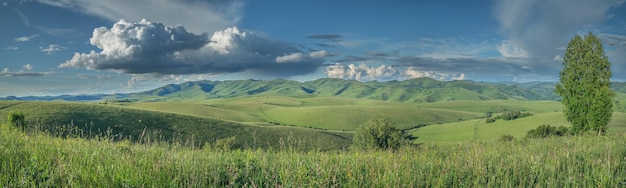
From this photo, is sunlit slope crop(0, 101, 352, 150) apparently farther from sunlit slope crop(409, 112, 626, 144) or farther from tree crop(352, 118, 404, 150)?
sunlit slope crop(409, 112, 626, 144)

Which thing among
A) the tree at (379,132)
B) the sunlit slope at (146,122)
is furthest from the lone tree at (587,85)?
the sunlit slope at (146,122)

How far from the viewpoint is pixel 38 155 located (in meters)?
7.45

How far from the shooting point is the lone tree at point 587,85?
44219mm

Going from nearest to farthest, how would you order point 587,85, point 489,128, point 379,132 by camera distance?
point 587,85 → point 379,132 → point 489,128

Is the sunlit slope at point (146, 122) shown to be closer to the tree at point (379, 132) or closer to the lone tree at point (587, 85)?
the tree at point (379, 132)

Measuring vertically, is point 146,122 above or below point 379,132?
below

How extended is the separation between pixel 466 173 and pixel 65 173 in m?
7.43

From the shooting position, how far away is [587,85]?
45.0 m

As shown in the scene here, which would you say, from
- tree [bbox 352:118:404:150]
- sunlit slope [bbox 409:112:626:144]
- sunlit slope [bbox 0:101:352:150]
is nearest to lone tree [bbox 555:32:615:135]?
tree [bbox 352:118:404:150]

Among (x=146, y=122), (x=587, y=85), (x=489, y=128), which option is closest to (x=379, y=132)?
(x=587, y=85)

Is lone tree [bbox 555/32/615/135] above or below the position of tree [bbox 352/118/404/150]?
above

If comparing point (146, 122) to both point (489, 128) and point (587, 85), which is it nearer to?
point (587, 85)

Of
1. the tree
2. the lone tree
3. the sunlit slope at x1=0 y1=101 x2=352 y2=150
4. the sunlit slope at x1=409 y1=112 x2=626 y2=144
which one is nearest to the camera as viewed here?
the lone tree

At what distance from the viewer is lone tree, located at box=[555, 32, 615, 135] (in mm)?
44219
